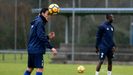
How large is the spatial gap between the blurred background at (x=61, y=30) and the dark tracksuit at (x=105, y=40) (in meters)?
14.2

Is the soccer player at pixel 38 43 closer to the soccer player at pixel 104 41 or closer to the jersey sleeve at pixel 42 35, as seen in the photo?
the jersey sleeve at pixel 42 35

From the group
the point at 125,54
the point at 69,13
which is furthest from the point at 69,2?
the point at 125,54

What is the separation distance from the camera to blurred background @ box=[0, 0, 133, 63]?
101 ft

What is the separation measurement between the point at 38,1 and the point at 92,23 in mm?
19588

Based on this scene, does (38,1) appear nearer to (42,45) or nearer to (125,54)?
(125,54)

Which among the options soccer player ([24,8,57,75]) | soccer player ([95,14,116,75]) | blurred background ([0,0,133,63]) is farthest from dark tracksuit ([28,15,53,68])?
blurred background ([0,0,133,63])

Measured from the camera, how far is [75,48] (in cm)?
3253

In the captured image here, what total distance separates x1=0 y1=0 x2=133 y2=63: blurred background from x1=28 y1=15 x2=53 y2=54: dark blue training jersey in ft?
59.5

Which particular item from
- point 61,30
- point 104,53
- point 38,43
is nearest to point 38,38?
point 38,43

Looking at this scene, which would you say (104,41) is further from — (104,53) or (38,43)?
(38,43)

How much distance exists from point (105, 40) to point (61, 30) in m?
34.4

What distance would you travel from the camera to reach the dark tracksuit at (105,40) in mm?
15438

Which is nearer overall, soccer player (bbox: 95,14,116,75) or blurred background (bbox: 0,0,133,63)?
soccer player (bbox: 95,14,116,75)

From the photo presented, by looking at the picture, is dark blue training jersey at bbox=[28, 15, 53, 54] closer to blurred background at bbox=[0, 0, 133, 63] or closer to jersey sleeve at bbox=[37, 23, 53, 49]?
jersey sleeve at bbox=[37, 23, 53, 49]
